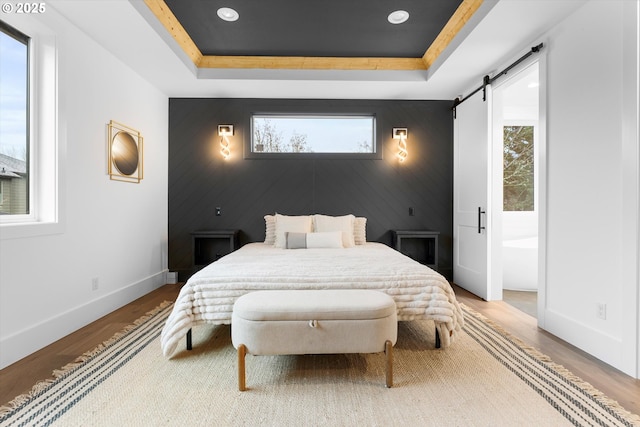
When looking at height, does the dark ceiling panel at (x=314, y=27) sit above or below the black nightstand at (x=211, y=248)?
above

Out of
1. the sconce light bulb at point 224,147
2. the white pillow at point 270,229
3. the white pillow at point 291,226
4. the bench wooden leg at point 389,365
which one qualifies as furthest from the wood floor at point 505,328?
the sconce light bulb at point 224,147

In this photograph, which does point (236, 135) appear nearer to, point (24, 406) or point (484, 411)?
point (24, 406)

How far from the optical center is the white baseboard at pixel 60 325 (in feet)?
7.06

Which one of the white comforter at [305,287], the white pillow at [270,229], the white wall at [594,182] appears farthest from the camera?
the white pillow at [270,229]

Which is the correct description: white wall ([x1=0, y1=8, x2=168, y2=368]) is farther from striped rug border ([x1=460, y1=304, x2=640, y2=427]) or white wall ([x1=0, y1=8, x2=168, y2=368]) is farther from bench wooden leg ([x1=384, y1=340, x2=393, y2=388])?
striped rug border ([x1=460, y1=304, x2=640, y2=427])

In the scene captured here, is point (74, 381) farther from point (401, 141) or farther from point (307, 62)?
point (401, 141)

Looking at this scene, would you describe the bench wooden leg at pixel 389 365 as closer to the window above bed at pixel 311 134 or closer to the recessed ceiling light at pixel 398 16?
the recessed ceiling light at pixel 398 16

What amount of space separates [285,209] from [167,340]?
2.56 m

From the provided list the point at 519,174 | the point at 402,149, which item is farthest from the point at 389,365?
the point at 519,174

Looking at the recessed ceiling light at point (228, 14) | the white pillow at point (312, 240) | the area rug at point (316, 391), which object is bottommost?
the area rug at point (316, 391)

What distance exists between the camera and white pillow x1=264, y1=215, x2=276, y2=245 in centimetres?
404

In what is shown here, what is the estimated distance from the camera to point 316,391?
185 centimetres

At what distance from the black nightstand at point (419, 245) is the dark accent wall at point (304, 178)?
0.16 m

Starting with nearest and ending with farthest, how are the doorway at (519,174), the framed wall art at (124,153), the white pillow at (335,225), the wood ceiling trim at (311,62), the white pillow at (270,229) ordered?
the framed wall art at (124,153), the wood ceiling trim at (311,62), the white pillow at (335,225), the white pillow at (270,229), the doorway at (519,174)
